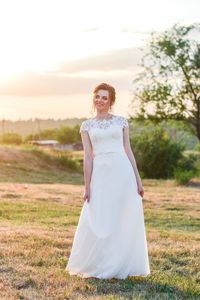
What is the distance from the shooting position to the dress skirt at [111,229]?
24.9ft

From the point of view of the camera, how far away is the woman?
7.60 metres

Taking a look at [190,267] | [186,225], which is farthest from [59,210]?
[190,267]

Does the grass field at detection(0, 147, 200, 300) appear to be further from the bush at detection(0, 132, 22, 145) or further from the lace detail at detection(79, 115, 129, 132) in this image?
the bush at detection(0, 132, 22, 145)

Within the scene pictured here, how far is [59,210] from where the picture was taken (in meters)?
18.8

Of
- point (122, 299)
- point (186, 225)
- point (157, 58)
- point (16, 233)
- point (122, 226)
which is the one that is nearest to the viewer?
point (122, 299)

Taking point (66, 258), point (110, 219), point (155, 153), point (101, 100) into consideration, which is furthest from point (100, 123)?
point (155, 153)

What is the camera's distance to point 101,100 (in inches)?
311

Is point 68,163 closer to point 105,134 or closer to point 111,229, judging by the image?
point 105,134

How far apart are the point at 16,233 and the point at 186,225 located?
20.9ft

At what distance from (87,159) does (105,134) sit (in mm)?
378

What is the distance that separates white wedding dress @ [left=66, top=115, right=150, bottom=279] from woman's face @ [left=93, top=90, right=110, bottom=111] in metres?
0.17

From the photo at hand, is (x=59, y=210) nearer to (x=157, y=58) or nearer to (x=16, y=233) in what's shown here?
(x=16, y=233)

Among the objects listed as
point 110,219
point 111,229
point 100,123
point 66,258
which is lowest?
point 66,258

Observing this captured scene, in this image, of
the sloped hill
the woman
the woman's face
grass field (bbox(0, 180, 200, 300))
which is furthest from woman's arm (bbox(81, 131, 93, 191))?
the sloped hill
